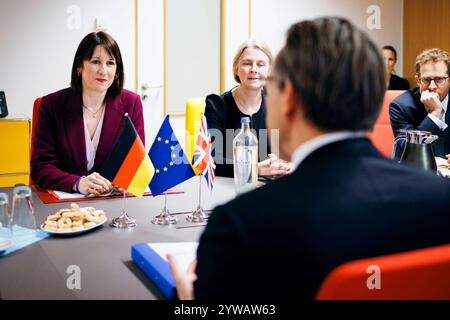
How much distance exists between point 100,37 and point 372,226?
2.05m

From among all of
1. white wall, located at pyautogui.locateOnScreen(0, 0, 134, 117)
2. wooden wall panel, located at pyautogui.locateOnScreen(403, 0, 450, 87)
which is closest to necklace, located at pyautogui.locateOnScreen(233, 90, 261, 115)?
white wall, located at pyautogui.locateOnScreen(0, 0, 134, 117)

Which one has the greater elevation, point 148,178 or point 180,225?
point 148,178

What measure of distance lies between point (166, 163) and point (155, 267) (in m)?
0.64

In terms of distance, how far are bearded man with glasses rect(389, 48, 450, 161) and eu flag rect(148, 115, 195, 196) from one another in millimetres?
1741

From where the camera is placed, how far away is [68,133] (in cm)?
245

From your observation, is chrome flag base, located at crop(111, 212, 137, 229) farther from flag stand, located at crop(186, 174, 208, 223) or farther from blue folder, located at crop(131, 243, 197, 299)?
Result: blue folder, located at crop(131, 243, 197, 299)

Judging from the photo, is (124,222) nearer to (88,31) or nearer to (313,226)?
(313,226)

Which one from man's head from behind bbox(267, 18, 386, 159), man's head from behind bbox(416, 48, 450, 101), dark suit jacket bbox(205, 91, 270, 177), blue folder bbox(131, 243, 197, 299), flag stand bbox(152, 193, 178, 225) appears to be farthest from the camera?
man's head from behind bbox(416, 48, 450, 101)

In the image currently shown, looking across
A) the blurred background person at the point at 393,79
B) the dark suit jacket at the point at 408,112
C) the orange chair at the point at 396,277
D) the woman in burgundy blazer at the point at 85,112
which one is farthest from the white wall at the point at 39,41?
the orange chair at the point at 396,277

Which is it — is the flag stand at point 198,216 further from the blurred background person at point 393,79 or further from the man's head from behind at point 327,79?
the blurred background person at point 393,79

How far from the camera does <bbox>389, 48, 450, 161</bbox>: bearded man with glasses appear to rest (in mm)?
3061
